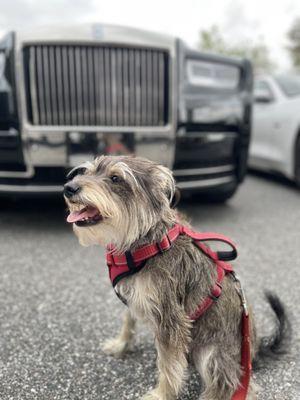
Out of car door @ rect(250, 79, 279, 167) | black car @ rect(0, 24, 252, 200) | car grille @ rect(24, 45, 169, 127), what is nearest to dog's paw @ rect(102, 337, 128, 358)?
black car @ rect(0, 24, 252, 200)

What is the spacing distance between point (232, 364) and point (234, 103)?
3417mm

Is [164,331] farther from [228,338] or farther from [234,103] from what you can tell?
[234,103]

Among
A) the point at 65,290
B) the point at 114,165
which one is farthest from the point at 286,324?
the point at 65,290

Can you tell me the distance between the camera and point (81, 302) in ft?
11.0

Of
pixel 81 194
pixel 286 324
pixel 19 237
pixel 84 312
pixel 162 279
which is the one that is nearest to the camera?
pixel 81 194

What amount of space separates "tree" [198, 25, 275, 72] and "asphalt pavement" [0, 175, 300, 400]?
Answer: 2050cm

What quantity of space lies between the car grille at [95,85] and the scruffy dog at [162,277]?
7.43 ft

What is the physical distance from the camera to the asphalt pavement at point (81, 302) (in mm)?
2451

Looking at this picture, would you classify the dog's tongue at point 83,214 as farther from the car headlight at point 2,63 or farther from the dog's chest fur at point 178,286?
the car headlight at point 2,63

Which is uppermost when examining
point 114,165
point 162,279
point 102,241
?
point 114,165

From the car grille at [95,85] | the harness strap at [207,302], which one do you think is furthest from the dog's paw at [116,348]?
the car grille at [95,85]

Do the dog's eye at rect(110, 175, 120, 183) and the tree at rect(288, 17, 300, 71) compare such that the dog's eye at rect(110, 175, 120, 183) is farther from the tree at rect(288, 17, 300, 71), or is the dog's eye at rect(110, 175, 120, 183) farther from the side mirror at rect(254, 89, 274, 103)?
the tree at rect(288, 17, 300, 71)

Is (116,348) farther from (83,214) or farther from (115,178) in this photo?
(115,178)

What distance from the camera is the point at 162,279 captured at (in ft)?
7.04
